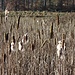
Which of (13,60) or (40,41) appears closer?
(13,60)

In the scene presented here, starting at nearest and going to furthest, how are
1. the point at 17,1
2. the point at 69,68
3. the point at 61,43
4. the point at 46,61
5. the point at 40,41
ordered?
the point at 61,43 < the point at 69,68 < the point at 46,61 < the point at 40,41 < the point at 17,1

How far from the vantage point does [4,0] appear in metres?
21.8

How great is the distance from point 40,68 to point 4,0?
19.1 m

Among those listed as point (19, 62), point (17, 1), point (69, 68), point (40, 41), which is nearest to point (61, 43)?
point (69, 68)

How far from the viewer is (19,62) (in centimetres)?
304

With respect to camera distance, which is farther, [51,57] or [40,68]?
[51,57]

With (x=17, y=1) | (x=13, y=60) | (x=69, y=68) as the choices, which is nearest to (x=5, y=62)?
(x=13, y=60)

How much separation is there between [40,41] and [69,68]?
0.63m

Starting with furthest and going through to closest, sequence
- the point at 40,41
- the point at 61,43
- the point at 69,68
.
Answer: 1. the point at 40,41
2. the point at 69,68
3. the point at 61,43

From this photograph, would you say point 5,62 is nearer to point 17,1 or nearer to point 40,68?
point 40,68

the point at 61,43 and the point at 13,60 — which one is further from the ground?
the point at 61,43

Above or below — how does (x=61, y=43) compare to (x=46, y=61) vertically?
above

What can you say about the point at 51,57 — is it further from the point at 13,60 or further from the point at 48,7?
the point at 48,7

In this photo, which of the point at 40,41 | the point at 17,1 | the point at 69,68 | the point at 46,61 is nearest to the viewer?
the point at 69,68
